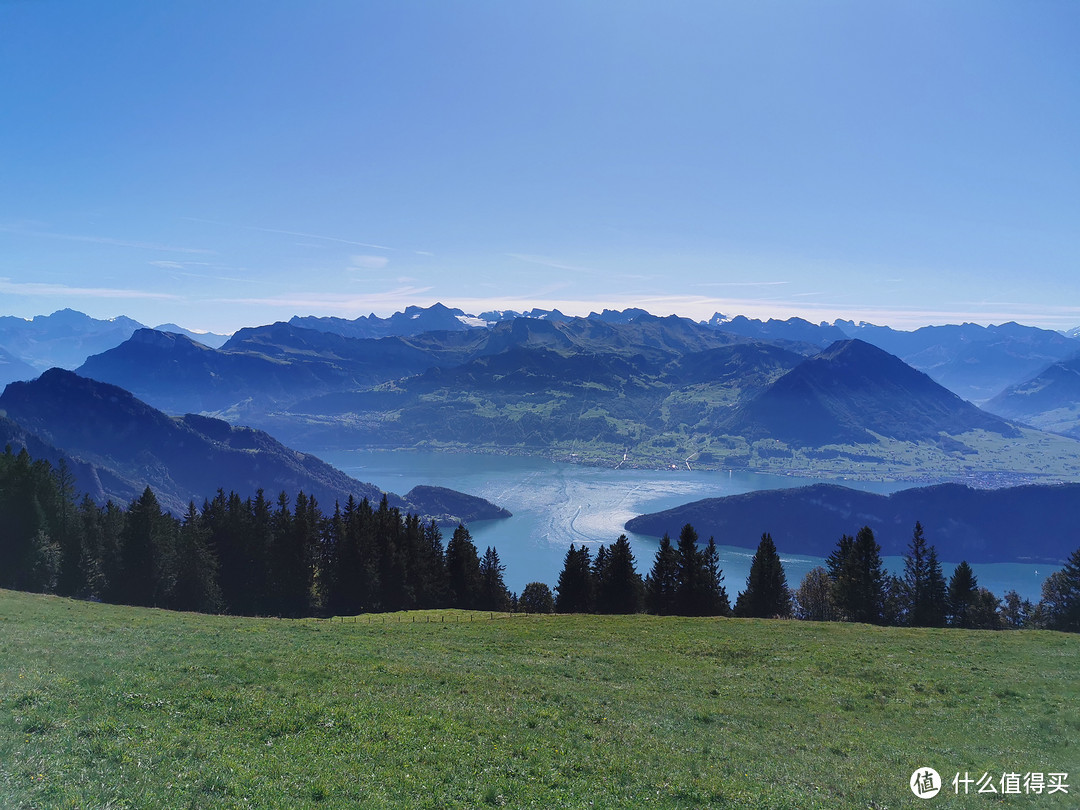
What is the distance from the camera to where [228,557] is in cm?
7019

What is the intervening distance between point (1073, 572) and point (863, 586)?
77.4ft

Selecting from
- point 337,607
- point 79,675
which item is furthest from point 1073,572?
point 79,675

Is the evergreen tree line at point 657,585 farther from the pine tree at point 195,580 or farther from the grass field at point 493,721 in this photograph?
the pine tree at point 195,580

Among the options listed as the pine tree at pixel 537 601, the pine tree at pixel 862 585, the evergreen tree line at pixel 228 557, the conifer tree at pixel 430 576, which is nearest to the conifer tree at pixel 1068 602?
the pine tree at pixel 862 585

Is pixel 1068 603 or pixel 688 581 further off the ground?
pixel 688 581

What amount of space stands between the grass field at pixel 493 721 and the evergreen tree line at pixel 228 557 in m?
28.2

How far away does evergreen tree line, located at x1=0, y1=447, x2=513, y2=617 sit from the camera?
59.7 meters

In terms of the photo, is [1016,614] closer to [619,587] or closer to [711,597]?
[711,597]

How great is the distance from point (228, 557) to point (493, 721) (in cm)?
6371

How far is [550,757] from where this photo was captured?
54.4ft

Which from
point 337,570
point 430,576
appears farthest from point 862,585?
point 337,570

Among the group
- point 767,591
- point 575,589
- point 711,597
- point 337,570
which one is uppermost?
point 337,570

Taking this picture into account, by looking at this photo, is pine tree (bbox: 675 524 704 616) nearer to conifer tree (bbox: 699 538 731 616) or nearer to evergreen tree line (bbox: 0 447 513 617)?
conifer tree (bbox: 699 538 731 616)

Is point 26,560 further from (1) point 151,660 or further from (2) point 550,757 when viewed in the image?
(2) point 550,757
